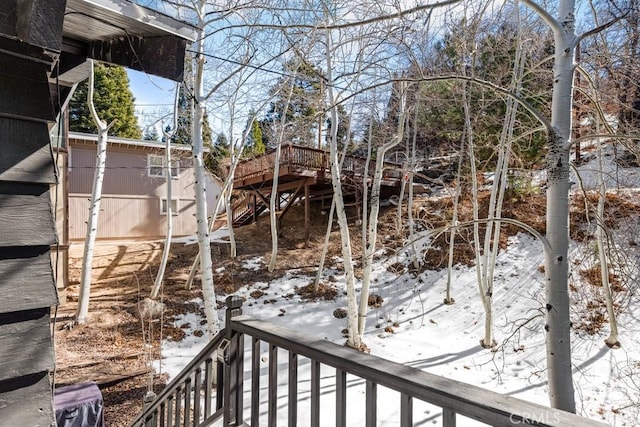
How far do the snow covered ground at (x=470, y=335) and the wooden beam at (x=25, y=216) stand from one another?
3178mm

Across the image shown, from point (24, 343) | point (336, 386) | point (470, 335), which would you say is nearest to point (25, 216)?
point (24, 343)

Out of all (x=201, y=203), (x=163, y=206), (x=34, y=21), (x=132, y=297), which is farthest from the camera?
(x=163, y=206)

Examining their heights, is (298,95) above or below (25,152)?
above

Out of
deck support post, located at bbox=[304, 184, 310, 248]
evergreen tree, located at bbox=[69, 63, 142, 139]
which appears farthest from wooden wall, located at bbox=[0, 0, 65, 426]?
evergreen tree, located at bbox=[69, 63, 142, 139]

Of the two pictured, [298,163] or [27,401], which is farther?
[298,163]

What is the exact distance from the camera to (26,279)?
45.1 inches

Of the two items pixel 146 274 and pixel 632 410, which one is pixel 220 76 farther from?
pixel 632 410

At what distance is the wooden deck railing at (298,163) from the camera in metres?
11.7

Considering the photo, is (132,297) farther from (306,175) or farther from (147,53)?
(147,53)

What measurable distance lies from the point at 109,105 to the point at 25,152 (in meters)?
17.9

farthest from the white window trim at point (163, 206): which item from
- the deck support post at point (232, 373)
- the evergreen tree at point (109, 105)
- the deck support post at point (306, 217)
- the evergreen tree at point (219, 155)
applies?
the deck support post at point (232, 373)

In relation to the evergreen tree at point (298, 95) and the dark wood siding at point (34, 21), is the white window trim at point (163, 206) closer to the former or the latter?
the evergreen tree at point (298, 95)

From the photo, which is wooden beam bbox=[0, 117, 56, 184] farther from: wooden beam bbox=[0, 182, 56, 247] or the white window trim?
the white window trim

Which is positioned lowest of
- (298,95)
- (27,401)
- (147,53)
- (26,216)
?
(27,401)
